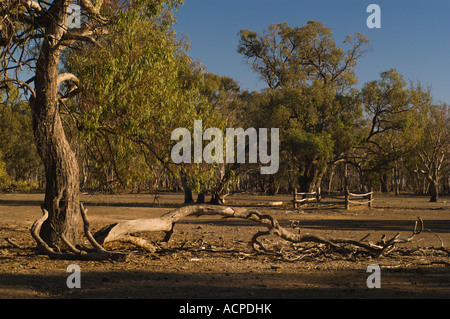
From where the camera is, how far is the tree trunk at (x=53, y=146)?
11.8 metres

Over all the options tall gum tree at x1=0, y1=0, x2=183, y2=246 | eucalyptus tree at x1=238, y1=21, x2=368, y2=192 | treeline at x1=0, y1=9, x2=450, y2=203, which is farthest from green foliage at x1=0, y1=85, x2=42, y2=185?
tall gum tree at x1=0, y1=0, x2=183, y2=246

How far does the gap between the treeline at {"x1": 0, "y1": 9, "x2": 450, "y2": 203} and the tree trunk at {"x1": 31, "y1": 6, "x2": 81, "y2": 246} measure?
0.54 m

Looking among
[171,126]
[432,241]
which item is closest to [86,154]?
[171,126]

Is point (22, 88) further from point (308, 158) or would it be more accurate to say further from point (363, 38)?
point (363, 38)

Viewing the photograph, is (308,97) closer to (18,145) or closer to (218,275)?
(218,275)

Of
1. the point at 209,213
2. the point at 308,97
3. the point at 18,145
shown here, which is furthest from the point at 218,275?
the point at 18,145

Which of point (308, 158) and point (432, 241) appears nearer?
point (432, 241)

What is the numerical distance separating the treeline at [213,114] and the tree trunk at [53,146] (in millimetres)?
537

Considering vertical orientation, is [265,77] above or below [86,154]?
above

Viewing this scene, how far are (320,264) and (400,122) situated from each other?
93.3 feet

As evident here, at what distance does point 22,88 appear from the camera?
38.4 ft

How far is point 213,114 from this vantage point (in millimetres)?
16094

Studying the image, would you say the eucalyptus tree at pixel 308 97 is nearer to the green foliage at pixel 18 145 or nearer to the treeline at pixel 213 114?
the treeline at pixel 213 114

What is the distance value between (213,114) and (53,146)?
5693 millimetres
